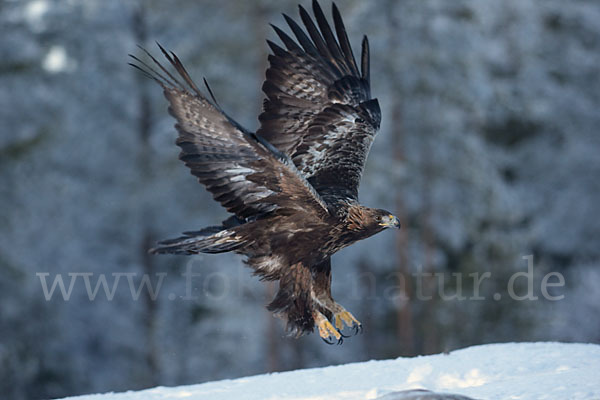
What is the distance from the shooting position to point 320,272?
6.13 m

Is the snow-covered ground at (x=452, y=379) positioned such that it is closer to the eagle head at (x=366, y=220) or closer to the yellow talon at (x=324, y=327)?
the yellow talon at (x=324, y=327)

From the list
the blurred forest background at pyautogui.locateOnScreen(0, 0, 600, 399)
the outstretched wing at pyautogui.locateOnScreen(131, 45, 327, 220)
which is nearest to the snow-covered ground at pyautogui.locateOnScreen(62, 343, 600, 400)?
the outstretched wing at pyautogui.locateOnScreen(131, 45, 327, 220)

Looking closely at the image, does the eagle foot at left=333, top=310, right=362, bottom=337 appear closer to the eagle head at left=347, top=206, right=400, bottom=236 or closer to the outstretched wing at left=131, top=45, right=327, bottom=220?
the eagle head at left=347, top=206, right=400, bottom=236

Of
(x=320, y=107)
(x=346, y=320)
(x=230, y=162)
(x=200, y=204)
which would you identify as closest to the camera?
(x=230, y=162)

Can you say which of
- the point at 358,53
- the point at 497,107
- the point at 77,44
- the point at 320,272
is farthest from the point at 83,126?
the point at 320,272

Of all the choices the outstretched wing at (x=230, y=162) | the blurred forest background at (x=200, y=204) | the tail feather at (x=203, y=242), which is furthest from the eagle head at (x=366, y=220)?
the blurred forest background at (x=200, y=204)

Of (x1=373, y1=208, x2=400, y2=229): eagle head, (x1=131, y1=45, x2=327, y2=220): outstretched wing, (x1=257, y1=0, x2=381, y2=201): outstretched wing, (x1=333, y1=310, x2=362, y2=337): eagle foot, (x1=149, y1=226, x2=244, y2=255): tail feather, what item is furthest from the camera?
(x1=257, y1=0, x2=381, y2=201): outstretched wing

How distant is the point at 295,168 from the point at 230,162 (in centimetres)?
57

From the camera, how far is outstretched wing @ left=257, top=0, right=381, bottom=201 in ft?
21.8

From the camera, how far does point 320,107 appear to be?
6836mm

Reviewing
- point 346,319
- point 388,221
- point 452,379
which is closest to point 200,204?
point 346,319

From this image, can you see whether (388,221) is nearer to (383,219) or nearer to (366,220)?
(383,219)

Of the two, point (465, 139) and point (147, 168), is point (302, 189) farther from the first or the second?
point (465, 139)

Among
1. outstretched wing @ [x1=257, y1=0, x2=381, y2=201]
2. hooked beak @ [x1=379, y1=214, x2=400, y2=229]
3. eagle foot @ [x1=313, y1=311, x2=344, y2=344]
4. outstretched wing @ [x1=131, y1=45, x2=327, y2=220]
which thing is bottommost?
eagle foot @ [x1=313, y1=311, x2=344, y2=344]
